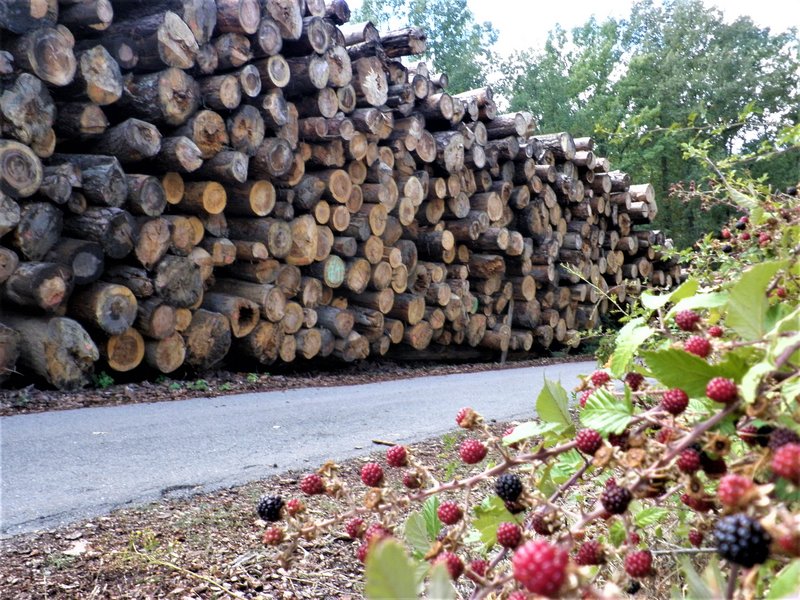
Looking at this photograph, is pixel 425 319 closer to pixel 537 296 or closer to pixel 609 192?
pixel 537 296

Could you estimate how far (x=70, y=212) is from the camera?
3975 millimetres

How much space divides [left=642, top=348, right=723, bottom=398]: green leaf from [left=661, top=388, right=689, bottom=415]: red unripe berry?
0.05ft

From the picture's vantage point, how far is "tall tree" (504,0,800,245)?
17.0 metres

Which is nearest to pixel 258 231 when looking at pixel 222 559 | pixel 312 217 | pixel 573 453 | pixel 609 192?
pixel 312 217

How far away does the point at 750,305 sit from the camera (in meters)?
0.73

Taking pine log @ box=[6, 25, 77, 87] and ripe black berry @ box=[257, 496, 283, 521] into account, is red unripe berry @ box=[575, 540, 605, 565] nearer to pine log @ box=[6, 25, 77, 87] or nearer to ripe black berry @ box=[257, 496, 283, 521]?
ripe black berry @ box=[257, 496, 283, 521]

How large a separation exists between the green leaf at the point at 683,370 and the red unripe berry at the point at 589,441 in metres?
0.10

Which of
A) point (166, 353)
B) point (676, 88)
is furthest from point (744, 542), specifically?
point (676, 88)

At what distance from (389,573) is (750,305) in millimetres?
540

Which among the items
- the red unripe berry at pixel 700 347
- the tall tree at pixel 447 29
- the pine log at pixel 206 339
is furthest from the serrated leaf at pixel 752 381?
the tall tree at pixel 447 29

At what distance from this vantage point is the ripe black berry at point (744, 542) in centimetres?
47

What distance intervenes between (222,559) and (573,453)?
1.10 meters

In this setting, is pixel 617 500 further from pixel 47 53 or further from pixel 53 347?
pixel 47 53

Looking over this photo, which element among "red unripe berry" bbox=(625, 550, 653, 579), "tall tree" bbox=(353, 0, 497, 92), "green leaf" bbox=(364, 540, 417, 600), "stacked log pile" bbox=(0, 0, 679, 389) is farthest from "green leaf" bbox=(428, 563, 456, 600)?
"tall tree" bbox=(353, 0, 497, 92)
